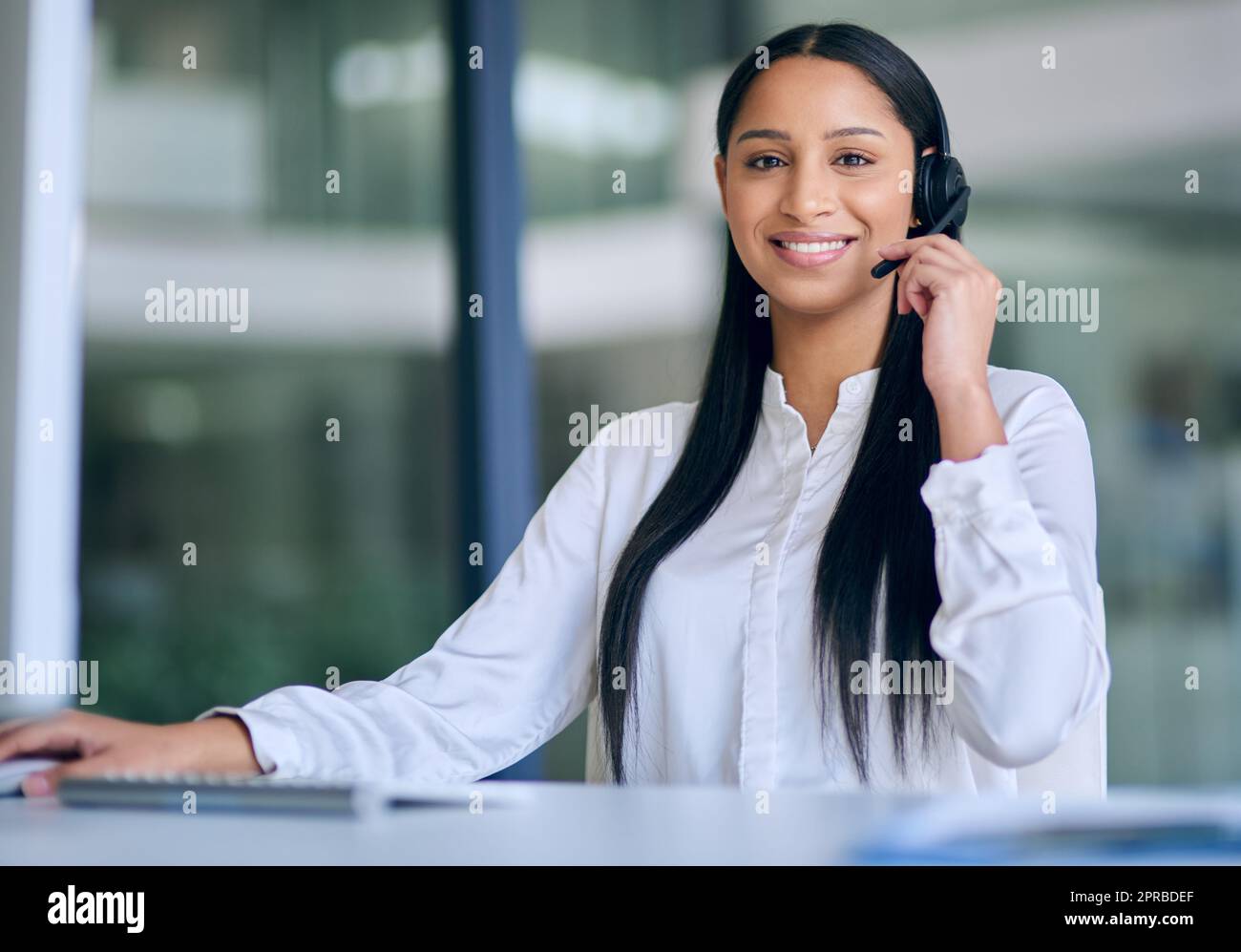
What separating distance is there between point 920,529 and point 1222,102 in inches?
84.5

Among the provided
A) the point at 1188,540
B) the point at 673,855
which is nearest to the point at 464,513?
the point at 1188,540

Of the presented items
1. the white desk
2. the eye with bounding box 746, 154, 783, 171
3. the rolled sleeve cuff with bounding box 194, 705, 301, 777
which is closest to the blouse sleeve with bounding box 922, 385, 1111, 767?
the white desk

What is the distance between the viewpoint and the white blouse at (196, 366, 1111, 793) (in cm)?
117

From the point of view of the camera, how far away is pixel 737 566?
150 centimetres

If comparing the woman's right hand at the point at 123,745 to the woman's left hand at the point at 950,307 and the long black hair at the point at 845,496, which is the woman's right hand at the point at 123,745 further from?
the woman's left hand at the point at 950,307

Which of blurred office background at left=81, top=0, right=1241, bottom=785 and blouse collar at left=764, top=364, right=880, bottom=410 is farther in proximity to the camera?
blurred office background at left=81, top=0, right=1241, bottom=785

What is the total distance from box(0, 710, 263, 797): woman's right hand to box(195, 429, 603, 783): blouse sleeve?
3 cm

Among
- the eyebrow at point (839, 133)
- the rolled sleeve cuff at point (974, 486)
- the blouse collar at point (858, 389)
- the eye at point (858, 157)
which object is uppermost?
the eyebrow at point (839, 133)

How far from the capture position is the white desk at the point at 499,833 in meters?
0.67

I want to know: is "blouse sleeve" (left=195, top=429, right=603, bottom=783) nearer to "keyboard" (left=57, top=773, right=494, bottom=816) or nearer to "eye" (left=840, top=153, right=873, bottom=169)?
"keyboard" (left=57, top=773, right=494, bottom=816)

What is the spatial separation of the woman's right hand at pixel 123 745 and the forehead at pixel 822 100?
3.20ft

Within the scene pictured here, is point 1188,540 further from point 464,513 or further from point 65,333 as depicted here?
point 65,333

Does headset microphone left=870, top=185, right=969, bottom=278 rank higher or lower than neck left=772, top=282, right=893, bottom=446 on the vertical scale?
higher

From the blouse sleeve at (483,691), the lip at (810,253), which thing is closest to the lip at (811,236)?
the lip at (810,253)
